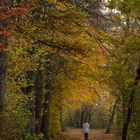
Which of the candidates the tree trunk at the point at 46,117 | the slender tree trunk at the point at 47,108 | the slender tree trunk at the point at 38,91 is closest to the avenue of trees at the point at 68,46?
the slender tree trunk at the point at 38,91

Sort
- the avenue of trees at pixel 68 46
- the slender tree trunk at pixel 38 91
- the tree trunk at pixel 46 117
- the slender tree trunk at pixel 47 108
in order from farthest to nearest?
the tree trunk at pixel 46 117 → the slender tree trunk at pixel 47 108 → the slender tree trunk at pixel 38 91 → the avenue of trees at pixel 68 46

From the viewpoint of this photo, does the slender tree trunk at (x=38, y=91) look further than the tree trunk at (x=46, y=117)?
No

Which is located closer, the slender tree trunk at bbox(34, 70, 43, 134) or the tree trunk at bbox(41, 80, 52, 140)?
the slender tree trunk at bbox(34, 70, 43, 134)

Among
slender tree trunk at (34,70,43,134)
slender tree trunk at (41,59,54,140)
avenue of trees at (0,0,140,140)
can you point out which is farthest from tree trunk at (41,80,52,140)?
avenue of trees at (0,0,140,140)

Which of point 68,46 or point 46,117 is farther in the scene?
point 46,117

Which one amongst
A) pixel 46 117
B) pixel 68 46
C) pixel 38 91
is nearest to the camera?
pixel 68 46

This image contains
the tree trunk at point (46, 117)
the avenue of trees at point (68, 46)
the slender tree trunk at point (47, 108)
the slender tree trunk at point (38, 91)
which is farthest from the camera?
the tree trunk at point (46, 117)

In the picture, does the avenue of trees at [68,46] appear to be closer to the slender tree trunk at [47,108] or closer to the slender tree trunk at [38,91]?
the slender tree trunk at [38,91]

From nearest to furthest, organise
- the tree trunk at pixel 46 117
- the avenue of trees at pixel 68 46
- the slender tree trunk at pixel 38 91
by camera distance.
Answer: the avenue of trees at pixel 68 46 < the slender tree trunk at pixel 38 91 < the tree trunk at pixel 46 117

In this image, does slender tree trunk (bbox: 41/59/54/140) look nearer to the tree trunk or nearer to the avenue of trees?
the tree trunk

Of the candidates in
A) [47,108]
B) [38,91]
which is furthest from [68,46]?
[47,108]

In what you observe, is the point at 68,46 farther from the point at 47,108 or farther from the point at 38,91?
the point at 47,108

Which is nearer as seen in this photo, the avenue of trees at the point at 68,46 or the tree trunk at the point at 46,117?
the avenue of trees at the point at 68,46

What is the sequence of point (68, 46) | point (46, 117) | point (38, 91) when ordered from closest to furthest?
point (68, 46), point (38, 91), point (46, 117)
